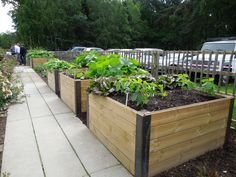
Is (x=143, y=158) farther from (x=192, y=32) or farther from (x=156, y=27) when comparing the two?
(x=156, y=27)

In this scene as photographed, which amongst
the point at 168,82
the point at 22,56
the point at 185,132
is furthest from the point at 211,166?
the point at 22,56

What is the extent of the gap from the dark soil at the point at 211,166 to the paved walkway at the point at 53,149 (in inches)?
22.9

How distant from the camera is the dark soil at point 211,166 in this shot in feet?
6.95

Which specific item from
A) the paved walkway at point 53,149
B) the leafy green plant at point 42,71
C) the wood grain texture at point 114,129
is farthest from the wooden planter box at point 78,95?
the leafy green plant at point 42,71

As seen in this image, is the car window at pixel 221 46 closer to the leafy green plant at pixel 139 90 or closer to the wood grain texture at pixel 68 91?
the wood grain texture at pixel 68 91

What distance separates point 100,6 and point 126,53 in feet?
78.9

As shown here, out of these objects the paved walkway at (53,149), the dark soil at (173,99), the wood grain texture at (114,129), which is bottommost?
the paved walkway at (53,149)

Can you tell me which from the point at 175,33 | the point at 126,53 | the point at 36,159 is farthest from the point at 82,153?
the point at 175,33

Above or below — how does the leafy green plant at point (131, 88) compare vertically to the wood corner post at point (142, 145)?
above

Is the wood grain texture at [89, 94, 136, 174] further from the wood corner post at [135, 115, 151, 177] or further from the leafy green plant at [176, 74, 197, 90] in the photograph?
the leafy green plant at [176, 74, 197, 90]

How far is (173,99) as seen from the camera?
2.66 meters

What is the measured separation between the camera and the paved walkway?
2.25m

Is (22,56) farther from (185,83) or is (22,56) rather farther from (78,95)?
(185,83)

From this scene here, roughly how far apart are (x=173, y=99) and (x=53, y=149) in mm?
1737
